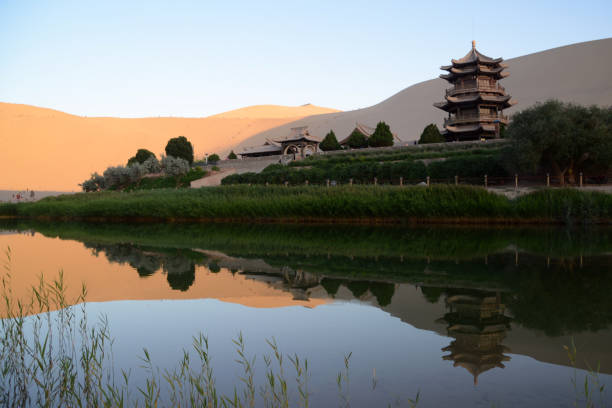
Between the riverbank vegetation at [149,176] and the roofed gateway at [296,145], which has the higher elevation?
the roofed gateway at [296,145]

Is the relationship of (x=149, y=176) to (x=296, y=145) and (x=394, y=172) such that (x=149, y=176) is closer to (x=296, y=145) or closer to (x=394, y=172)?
(x=296, y=145)

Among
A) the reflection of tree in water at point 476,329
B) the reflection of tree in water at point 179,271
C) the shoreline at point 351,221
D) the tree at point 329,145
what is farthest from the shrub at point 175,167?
the reflection of tree in water at point 476,329

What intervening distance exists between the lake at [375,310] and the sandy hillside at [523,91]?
70732 millimetres

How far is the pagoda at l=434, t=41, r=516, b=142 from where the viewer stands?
37.7 m

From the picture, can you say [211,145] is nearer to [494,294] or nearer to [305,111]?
[305,111]

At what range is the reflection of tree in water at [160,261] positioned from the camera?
801 centimetres

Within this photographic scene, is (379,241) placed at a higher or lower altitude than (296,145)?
lower

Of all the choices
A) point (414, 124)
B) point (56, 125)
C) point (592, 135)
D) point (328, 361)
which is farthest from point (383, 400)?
point (56, 125)

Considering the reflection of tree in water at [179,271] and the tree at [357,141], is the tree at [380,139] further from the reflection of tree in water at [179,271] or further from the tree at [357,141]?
the reflection of tree in water at [179,271]

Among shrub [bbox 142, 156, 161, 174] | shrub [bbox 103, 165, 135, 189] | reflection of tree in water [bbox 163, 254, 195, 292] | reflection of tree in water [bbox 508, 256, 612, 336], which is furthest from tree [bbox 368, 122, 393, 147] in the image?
reflection of tree in water [bbox 508, 256, 612, 336]

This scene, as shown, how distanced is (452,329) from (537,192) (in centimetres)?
1581

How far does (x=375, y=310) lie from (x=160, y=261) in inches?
224

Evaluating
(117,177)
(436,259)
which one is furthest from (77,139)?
(436,259)

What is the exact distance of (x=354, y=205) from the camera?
1928cm
